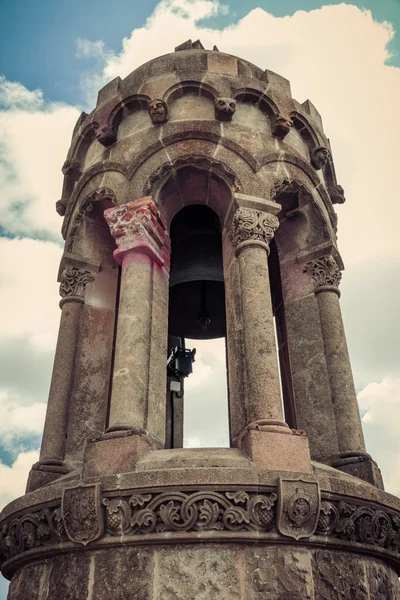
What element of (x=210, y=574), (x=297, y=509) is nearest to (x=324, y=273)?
(x=297, y=509)

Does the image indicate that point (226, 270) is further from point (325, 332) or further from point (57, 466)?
point (57, 466)

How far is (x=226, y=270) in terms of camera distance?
6.03m

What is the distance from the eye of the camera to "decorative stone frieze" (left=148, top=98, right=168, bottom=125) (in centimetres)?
639

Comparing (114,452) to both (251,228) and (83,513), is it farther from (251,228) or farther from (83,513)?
(251,228)

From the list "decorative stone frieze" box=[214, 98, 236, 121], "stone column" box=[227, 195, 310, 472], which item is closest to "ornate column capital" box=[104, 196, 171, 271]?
"stone column" box=[227, 195, 310, 472]

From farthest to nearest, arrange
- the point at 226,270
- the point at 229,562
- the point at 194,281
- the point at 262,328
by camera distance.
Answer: the point at 194,281 < the point at 226,270 < the point at 262,328 < the point at 229,562

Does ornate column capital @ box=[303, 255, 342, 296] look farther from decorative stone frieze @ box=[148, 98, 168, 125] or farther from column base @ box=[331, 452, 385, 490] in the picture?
decorative stone frieze @ box=[148, 98, 168, 125]

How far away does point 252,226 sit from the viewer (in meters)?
5.64

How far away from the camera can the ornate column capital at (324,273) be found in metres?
6.47

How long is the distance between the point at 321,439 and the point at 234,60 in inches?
182

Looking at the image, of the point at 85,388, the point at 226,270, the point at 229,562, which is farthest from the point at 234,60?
the point at 229,562

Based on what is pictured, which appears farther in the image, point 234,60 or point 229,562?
point 234,60

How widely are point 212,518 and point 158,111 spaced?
14.4 feet

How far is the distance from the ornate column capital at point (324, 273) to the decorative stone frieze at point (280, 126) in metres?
1.49
